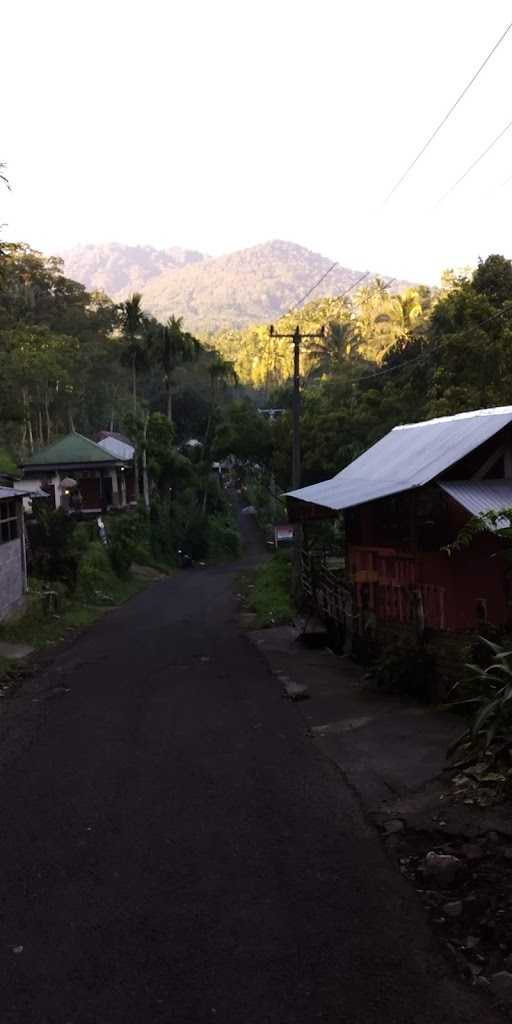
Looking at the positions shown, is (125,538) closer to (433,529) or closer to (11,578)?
(11,578)

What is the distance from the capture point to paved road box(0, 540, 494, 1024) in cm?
475

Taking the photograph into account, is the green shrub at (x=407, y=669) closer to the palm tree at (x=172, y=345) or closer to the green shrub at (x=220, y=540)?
the palm tree at (x=172, y=345)

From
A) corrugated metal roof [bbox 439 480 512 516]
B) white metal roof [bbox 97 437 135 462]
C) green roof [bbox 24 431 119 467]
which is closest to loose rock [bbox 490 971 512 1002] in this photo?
corrugated metal roof [bbox 439 480 512 516]

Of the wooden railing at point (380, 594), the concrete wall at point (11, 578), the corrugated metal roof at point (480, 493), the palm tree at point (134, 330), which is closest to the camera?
the corrugated metal roof at point (480, 493)

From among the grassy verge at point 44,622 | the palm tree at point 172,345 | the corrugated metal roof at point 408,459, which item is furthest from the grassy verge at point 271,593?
the palm tree at point 172,345

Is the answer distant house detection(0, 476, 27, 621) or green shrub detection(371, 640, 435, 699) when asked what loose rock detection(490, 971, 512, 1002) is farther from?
distant house detection(0, 476, 27, 621)

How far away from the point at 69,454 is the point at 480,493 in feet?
118

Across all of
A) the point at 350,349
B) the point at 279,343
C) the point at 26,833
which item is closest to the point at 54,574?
the point at 26,833

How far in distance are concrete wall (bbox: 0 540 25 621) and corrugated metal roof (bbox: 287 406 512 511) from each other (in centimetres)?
775

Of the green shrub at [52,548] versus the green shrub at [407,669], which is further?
the green shrub at [52,548]

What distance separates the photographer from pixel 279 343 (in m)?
110

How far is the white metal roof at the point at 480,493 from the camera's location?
13.2m

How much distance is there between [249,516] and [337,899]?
232 feet

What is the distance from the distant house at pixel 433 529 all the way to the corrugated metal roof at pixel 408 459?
0.12ft
